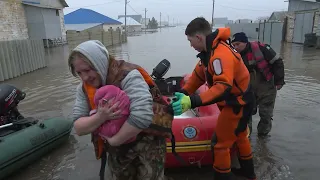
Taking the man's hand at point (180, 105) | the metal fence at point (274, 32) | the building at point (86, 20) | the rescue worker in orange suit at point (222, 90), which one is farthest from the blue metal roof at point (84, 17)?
the man's hand at point (180, 105)

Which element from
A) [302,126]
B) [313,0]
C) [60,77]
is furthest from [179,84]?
[313,0]

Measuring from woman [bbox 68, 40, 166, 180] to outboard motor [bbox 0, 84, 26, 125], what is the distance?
3.13m

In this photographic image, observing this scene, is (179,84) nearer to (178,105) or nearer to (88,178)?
(88,178)

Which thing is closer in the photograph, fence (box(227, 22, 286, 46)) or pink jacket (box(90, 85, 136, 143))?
pink jacket (box(90, 85, 136, 143))

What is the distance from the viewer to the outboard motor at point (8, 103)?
4445mm

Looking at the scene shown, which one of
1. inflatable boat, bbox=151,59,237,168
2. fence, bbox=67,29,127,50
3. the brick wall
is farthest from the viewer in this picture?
fence, bbox=67,29,127,50

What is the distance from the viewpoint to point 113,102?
5.35ft

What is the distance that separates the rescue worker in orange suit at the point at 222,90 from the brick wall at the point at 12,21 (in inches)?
758

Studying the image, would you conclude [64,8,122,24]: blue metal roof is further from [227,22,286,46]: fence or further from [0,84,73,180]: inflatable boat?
[0,84,73,180]: inflatable boat

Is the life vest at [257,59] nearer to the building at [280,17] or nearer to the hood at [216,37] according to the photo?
the hood at [216,37]

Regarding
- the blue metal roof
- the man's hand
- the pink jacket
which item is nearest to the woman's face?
the pink jacket

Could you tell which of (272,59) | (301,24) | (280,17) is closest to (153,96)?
(272,59)

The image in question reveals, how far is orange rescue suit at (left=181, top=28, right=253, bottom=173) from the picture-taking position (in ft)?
8.59

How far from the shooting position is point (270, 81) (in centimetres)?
460
